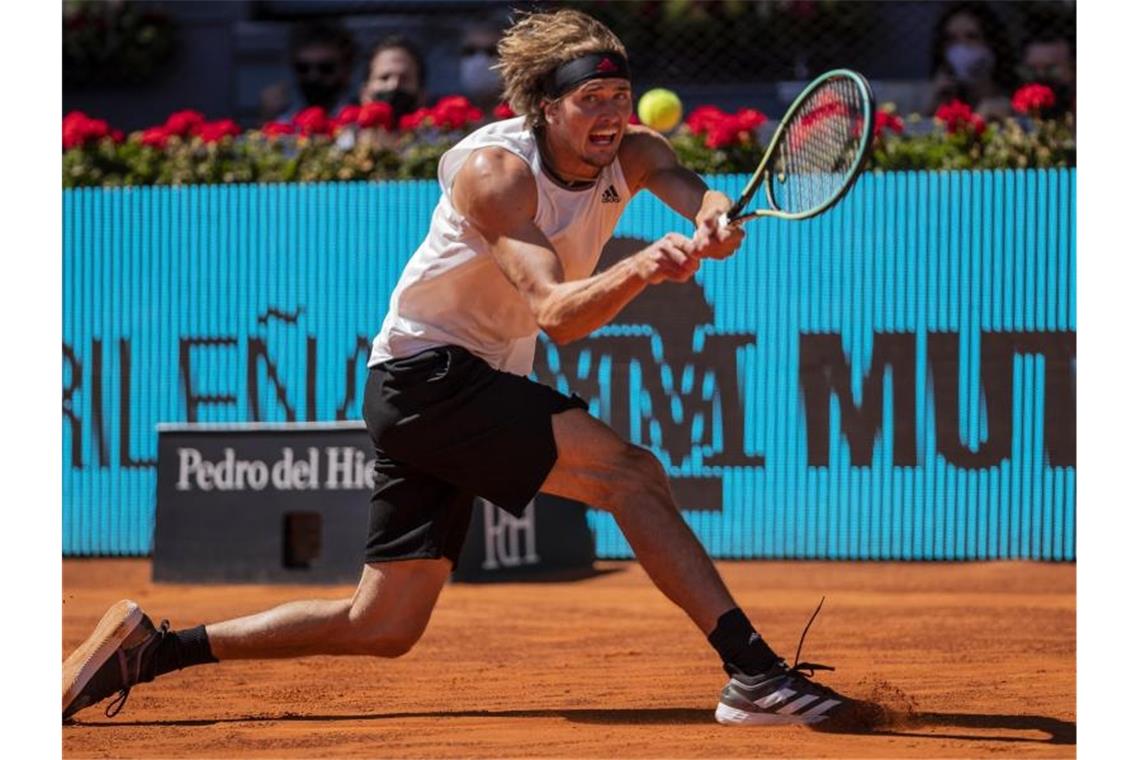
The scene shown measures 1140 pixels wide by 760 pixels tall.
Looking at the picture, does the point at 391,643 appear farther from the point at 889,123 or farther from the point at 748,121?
the point at 889,123

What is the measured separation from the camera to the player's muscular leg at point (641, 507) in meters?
4.45

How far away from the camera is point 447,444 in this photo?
460cm

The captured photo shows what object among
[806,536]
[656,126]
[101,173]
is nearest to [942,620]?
[806,536]

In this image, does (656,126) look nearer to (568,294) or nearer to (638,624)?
(638,624)

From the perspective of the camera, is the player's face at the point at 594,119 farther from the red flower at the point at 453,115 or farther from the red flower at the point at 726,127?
the red flower at the point at 453,115

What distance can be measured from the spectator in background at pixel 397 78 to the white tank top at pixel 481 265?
23.7ft

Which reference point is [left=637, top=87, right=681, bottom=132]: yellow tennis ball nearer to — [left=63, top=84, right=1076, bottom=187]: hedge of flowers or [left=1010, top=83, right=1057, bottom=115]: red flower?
[left=63, top=84, right=1076, bottom=187]: hedge of flowers

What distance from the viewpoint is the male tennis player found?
4410 mm

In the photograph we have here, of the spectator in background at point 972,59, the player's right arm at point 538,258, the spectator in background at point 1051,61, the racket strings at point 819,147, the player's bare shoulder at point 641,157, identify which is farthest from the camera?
the spectator in background at point 972,59

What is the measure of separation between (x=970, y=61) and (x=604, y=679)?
7066 millimetres

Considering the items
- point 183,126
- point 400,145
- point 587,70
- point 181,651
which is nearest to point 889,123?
point 400,145

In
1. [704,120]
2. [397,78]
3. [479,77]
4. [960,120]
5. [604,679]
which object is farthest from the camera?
[479,77]

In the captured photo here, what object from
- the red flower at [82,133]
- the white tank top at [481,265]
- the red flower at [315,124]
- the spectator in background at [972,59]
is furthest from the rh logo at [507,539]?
the spectator in background at [972,59]

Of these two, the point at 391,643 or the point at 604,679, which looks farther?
the point at 604,679
